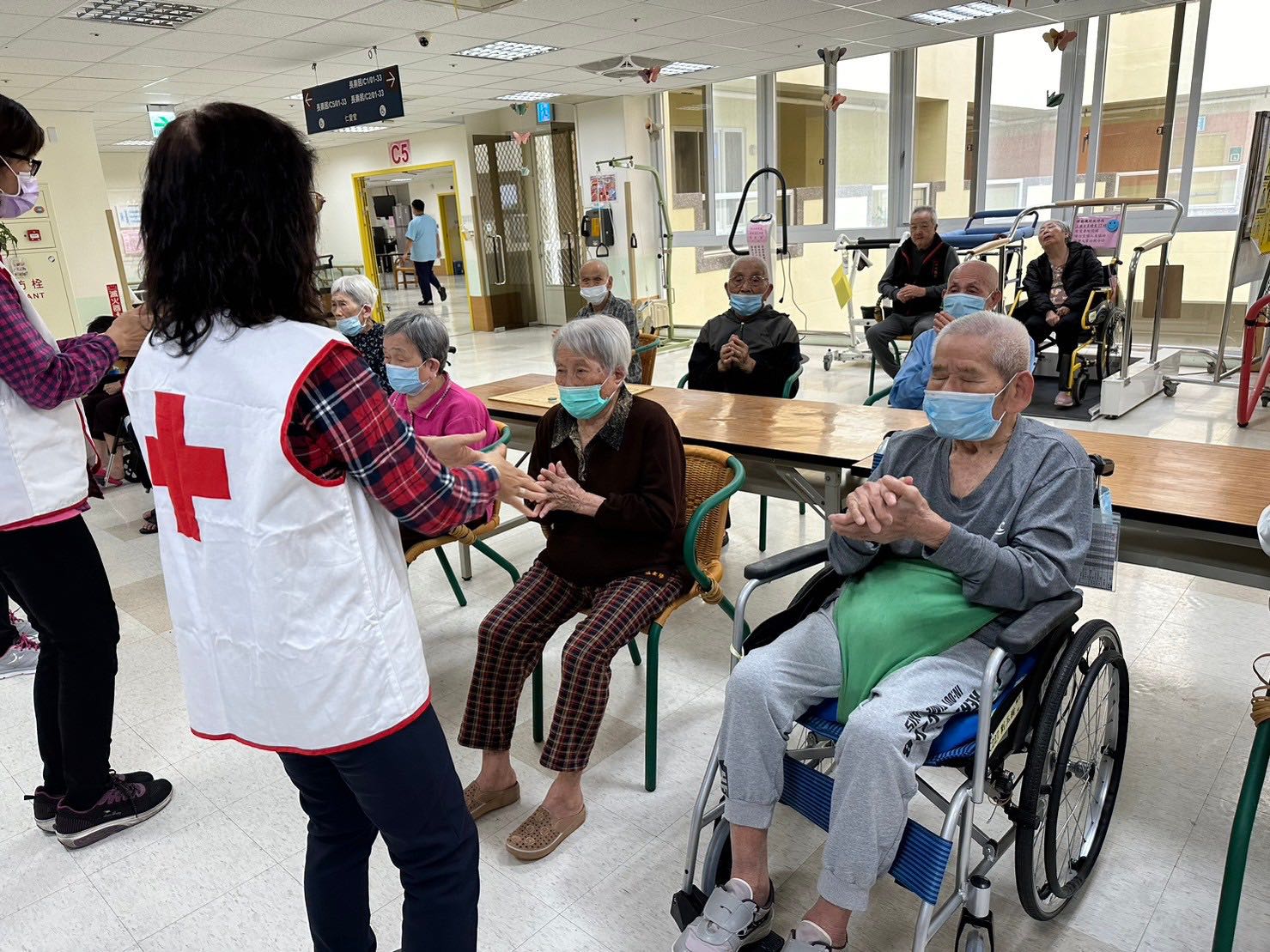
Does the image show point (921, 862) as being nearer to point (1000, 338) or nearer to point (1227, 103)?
point (1000, 338)

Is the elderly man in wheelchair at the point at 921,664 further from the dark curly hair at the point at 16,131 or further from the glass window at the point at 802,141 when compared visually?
the glass window at the point at 802,141

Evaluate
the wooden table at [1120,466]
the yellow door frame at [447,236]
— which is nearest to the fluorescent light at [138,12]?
the wooden table at [1120,466]

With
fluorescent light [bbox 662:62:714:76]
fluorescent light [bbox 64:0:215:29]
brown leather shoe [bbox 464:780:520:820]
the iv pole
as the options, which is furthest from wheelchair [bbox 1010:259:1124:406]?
fluorescent light [bbox 64:0:215:29]

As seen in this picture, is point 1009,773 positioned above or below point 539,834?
above

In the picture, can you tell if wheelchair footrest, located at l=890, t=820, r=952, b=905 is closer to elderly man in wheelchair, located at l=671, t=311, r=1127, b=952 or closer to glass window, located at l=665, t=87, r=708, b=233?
elderly man in wheelchair, located at l=671, t=311, r=1127, b=952

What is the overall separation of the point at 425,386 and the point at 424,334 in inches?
6.6

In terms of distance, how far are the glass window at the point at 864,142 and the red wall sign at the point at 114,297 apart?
762 cm

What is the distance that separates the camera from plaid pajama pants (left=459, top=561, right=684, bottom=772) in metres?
2.01

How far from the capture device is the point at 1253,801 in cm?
137

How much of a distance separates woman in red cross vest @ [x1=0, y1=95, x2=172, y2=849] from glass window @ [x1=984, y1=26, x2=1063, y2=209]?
811 cm

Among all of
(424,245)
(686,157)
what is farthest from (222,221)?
(424,245)

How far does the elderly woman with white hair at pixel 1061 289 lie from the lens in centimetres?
583

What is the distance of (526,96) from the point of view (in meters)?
9.71

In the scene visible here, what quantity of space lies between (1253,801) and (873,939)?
721 mm
